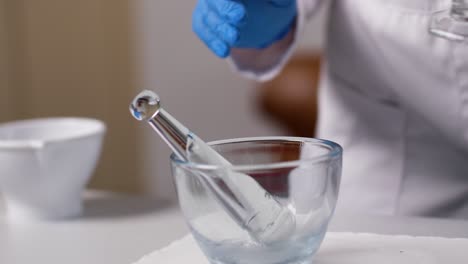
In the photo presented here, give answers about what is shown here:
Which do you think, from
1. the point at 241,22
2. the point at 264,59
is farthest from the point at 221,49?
the point at 264,59

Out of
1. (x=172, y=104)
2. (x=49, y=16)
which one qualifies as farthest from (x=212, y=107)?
(x=49, y=16)

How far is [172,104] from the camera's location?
1946 mm

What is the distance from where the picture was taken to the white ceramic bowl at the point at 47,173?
0.57 meters

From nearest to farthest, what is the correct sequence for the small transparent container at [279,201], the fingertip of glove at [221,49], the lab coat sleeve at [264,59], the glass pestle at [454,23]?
the small transparent container at [279,201] < the glass pestle at [454,23] < the fingertip of glove at [221,49] < the lab coat sleeve at [264,59]

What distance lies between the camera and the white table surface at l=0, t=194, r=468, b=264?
496 millimetres

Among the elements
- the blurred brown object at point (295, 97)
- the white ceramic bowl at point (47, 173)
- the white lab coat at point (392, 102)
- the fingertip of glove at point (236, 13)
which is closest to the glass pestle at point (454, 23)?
the white lab coat at point (392, 102)

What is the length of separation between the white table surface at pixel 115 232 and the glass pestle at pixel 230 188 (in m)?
0.09

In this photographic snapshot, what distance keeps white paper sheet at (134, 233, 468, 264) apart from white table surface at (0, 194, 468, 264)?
0.07ft

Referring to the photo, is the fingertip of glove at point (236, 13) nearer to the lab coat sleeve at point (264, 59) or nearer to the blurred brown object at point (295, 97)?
the lab coat sleeve at point (264, 59)

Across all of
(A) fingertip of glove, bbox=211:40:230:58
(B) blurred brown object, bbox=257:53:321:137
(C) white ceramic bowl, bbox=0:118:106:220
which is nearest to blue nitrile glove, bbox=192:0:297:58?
(A) fingertip of glove, bbox=211:40:230:58

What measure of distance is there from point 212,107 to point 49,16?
18.7 inches

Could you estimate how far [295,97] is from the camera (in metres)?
1.72

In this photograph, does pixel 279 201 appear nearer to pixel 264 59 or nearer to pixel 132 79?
pixel 264 59

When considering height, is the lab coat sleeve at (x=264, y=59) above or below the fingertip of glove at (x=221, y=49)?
below
